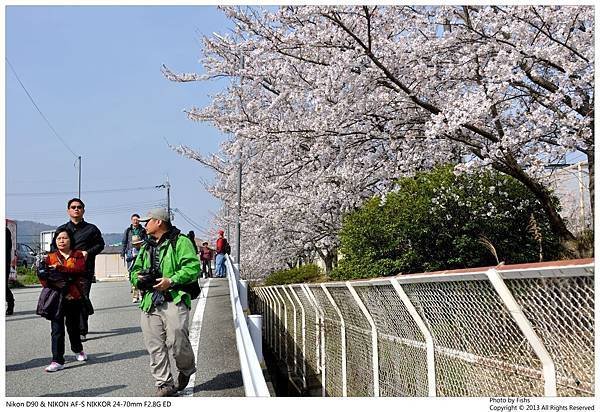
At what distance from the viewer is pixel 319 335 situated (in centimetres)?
895

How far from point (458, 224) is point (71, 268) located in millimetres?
5521

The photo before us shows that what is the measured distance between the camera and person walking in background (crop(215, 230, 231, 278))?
21.2m

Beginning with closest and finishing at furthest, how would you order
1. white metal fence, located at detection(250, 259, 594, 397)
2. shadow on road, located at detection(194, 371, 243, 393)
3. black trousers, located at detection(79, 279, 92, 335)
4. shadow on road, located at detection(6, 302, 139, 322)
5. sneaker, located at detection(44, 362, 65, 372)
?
white metal fence, located at detection(250, 259, 594, 397), shadow on road, located at detection(194, 371, 243, 393), sneaker, located at detection(44, 362, 65, 372), black trousers, located at detection(79, 279, 92, 335), shadow on road, located at detection(6, 302, 139, 322)

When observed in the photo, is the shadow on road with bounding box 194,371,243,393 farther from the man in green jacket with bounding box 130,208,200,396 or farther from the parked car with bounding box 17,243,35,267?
the parked car with bounding box 17,243,35,267

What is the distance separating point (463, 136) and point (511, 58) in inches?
66.2

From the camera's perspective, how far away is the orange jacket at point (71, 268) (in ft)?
23.2

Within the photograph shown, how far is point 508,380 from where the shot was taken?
414 cm

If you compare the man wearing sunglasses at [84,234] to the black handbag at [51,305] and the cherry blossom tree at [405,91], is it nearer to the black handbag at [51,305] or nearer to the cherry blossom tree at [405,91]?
the black handbag at [51,305]

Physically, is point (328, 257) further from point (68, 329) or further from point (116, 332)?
point (68, 329)

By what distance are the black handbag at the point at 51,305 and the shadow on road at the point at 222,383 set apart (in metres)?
1.65

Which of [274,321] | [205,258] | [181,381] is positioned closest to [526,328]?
[181,381]

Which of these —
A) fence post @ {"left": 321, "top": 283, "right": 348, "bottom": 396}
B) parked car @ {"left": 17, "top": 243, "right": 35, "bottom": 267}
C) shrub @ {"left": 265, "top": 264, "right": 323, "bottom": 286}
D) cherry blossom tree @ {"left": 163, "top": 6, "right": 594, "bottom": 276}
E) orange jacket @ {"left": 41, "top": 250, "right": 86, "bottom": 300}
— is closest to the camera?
orange jacket @ {"left": 41, "top": 250, "right": 86, "bottom": 300}

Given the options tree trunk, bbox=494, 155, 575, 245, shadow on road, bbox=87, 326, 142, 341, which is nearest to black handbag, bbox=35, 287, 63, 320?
shadow on road, bbox=87, 326, 142, 341

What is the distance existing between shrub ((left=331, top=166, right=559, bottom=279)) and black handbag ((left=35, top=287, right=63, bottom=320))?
4.99m
